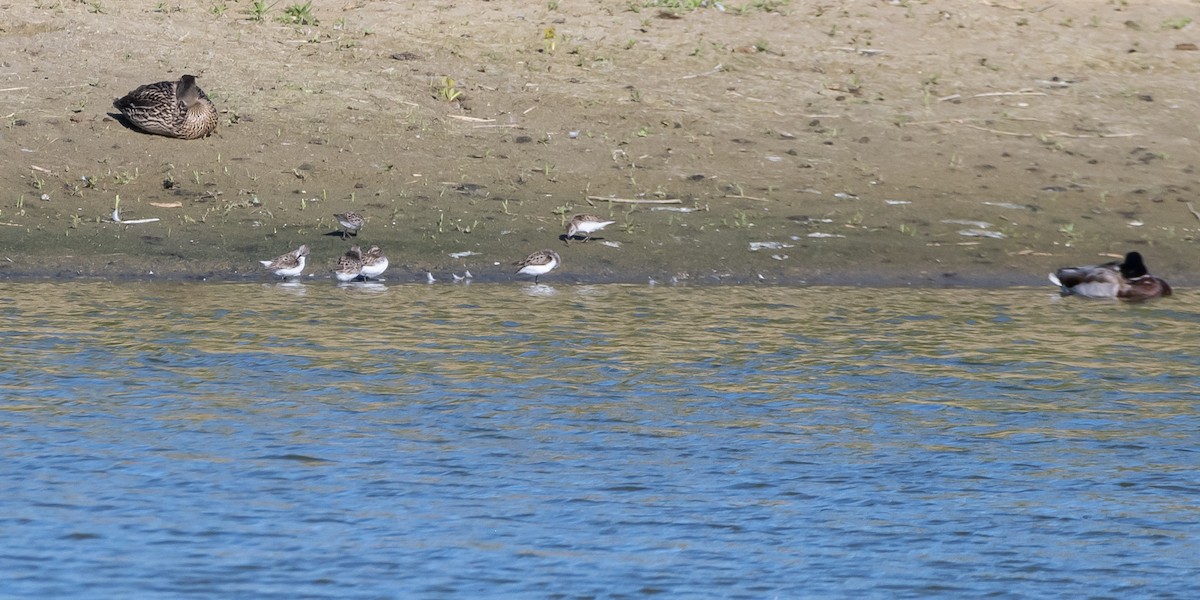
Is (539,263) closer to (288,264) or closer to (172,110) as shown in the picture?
(288,264)

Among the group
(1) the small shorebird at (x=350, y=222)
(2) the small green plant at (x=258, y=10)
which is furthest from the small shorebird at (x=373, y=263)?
(2) the small green plant at (x=258, y=10)

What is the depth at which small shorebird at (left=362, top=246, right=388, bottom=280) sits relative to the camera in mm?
13805

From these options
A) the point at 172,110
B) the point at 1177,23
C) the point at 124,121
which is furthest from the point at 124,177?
the point at 1177,23

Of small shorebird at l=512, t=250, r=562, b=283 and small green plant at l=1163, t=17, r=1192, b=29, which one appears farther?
small green plant at l=1163, t=17, r=1192, b=29

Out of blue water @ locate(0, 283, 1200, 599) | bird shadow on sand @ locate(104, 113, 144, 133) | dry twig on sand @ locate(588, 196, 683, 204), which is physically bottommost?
blue water @ locate(0, 283, 1200, 599)

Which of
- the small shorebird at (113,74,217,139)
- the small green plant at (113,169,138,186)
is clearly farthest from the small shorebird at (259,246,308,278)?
the small shorebird at (113,74,217,139)

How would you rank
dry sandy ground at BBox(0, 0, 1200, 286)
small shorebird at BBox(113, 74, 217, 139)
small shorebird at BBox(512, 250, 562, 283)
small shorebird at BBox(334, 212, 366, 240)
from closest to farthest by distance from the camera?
1. small shorebird at BBox(512, 250, 562, 283)
2. small shorebird at BBox(334, 212, 366, 240)
3. dry sandy ground at BBox(0, 0, 1200, 286)
4. small shorebird at BBox(113, 74, 217, 139)

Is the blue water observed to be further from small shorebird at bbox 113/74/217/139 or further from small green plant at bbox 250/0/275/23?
small green plant at bbox 250/0/275/23

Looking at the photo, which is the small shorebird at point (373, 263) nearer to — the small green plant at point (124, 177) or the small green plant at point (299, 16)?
the small green plant at point (124, 177)

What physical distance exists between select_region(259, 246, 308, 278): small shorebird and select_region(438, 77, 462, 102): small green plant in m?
4.47

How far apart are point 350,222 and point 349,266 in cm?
84

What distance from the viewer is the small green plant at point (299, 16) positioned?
19.8 m

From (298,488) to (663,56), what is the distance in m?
12.3

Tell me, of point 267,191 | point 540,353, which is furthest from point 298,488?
point 267,191
